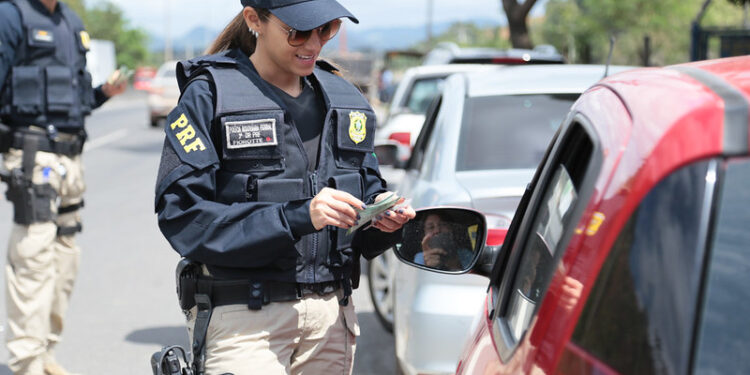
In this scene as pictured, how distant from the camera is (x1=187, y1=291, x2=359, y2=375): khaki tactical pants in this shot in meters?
2.62

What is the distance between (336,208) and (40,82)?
116 inches

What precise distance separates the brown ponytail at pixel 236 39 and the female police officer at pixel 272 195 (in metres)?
0.02

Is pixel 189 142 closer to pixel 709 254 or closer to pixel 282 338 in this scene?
pixel 282 338

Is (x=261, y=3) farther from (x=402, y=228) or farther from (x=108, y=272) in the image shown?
(x=108, y=272)

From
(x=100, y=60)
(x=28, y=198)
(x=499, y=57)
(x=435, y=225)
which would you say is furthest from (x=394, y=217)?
(x=100, y=60)

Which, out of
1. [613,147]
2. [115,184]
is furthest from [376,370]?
[115,184]

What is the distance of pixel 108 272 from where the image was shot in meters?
7.83

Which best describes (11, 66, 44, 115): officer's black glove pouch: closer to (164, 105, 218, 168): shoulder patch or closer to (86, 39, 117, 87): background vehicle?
(164, 105, 218, 168): shoulder patch

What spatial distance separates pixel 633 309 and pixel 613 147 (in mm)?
271

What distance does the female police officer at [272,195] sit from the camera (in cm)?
248

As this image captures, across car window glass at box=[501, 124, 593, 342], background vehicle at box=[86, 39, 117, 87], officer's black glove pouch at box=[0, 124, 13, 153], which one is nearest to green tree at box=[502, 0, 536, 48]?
officer's black glove pouch at box=[0, 124, 13, 153]

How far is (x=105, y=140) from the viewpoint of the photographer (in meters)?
21.4

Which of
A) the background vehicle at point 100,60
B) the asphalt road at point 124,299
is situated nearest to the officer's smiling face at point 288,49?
the asphalt road at point 124,299

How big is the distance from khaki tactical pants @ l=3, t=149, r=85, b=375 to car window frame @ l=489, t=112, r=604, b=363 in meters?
2.96
